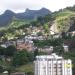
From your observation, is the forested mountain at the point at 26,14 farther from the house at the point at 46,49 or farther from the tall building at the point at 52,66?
the tall building at the point at 52,66

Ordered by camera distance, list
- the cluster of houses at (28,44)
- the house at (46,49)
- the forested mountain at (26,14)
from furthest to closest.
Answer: the forested mountain at (26,14) < the cluster of houses at (28,44) < the house at (46,49)

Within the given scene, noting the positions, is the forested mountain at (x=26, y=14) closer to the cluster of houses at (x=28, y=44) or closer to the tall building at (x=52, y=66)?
the cluster of houses at (x=28, y=44)

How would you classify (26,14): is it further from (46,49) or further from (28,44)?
(46,49)

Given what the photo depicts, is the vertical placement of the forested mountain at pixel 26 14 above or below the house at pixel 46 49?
above

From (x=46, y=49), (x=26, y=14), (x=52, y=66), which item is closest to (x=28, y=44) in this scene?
(x=46, y=49)

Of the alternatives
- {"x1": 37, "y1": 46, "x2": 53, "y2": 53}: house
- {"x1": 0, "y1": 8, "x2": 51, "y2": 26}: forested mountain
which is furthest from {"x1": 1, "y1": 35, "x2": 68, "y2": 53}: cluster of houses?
{"x1": 0, "y1": 8, "x2": 51, "y2": 26}: forested mountain

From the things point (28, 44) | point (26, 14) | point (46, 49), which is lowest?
point (46, 49)

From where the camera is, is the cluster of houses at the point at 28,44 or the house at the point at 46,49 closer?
the house at the point at 46,49

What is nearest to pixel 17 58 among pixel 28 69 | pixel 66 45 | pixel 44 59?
pixel 28 69

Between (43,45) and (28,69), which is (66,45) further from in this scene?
(28,69)

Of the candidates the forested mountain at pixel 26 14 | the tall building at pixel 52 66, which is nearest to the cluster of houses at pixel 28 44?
the tall building at pixel 52 66

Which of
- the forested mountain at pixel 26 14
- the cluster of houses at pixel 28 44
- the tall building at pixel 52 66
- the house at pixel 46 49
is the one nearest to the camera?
the tall building at pixel 52 66
